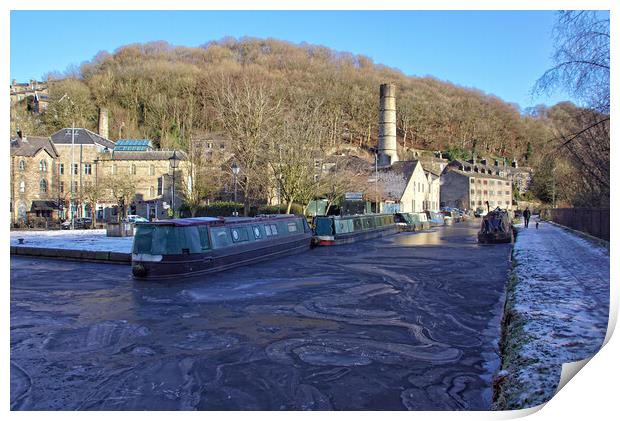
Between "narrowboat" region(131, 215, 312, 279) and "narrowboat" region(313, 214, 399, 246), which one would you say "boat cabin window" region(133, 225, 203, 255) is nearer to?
"narrowboat" region(131, 215, 312, 279)

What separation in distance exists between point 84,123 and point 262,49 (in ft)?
129

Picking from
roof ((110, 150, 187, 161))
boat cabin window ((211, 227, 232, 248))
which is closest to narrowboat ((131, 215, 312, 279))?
boat cabin window ((211, 227, 232, 248))

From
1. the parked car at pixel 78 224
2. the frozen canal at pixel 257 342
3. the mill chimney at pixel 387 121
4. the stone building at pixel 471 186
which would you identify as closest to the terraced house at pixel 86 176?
the parked car at pixel 78 224

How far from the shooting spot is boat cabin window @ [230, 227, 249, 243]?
18062mm

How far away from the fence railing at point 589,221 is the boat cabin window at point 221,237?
13358 millimetres

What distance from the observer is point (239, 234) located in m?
18.5

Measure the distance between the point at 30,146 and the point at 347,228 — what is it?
110ft

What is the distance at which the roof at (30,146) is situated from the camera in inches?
1780

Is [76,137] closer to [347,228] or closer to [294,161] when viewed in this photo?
[294,161]

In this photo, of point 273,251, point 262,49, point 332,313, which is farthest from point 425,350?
point 262,49

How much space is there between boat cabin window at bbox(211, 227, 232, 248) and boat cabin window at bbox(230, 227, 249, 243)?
1.23 ft

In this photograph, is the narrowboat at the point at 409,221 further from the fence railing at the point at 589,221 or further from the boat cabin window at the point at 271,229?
the boat cabin window at the point at 271,229

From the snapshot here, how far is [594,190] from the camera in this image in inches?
859

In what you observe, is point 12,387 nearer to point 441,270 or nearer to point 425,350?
point 425,350
